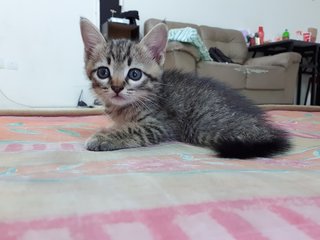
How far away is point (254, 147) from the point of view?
0.83 meters

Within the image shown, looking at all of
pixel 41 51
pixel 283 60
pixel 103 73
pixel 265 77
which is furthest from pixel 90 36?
pixel 283 60

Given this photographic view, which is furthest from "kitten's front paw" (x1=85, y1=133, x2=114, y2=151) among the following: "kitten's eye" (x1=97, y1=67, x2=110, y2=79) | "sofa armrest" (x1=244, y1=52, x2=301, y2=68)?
"sofa armrest" (x1=244, y1=52, x2=301, y2=68)

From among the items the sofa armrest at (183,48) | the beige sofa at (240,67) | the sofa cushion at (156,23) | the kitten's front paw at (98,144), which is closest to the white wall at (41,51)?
the sofa cushion at (156,23)

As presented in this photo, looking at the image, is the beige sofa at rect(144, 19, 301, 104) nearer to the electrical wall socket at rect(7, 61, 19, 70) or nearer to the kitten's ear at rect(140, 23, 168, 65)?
the electrical wall socket at rect(7, 61, 19, 70)

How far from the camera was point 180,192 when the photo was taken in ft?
1.46

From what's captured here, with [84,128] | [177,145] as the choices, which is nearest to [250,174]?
[177,145]

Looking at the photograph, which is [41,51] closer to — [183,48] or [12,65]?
[12,65]

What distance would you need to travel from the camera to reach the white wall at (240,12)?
4.62 m

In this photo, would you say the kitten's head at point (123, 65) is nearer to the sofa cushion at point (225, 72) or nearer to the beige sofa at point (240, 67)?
the beige sofa at point (240, 67)

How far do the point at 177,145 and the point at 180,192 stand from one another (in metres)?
0.56

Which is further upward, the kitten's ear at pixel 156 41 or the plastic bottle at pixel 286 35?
the plastic bottle at pixel 286 35

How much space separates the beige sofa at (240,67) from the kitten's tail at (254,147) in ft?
8.49

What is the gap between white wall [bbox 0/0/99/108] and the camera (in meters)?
3.76

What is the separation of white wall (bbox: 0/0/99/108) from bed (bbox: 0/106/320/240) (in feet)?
11.2
